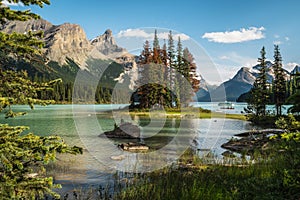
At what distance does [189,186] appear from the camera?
29.6 feet

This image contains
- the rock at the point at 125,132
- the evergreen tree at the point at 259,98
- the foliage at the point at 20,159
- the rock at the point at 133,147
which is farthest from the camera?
the evergreen tree at the point at 259,98

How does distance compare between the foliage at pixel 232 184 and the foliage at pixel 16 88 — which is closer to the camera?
the foliage at pixel 16 88

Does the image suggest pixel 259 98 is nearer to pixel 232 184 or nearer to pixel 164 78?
pixel 164 78

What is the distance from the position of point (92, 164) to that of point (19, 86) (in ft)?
37.6

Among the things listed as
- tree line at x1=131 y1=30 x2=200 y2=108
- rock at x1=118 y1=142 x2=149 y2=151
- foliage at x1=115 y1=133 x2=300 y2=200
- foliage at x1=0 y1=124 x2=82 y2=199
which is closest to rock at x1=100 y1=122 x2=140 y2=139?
rock at x1=118 y1=142 x2=149 y2=151

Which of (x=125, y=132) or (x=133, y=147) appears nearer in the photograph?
(x=133, y=147)

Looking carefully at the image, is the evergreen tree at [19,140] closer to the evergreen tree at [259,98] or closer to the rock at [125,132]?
the rock at [125,132]

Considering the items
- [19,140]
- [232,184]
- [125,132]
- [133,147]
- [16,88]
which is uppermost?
[16,88]

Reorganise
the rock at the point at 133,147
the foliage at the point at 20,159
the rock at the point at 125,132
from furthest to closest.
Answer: the rock at the point at 125,132 → the rock at the point at 133,147 → the foliage at the point at 20,159

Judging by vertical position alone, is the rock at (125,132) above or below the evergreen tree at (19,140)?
below

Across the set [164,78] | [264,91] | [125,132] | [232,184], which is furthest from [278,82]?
[232,184]

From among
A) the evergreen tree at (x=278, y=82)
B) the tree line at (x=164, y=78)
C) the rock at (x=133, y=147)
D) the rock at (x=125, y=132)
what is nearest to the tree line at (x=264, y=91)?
the evergreen tree at (x=278, y=82)

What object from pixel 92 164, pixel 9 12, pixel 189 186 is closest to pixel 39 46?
pixel 9 12

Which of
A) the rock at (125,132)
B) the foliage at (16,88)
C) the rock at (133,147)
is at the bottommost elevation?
the rock at (133,147)
